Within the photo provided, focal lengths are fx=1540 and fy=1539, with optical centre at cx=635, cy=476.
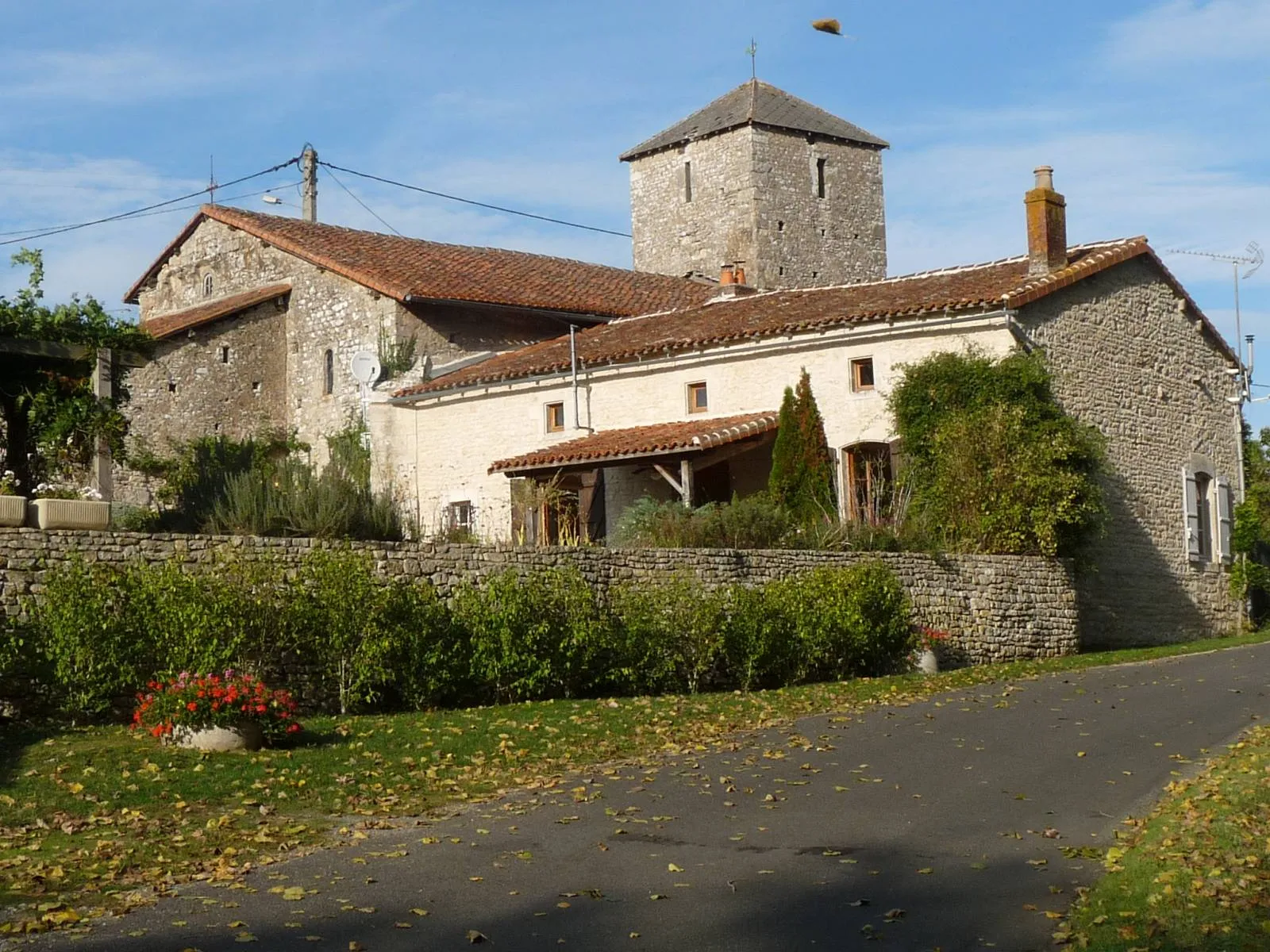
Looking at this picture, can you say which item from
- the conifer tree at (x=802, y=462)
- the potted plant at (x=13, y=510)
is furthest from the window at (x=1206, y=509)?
the potted plant at (x=13, y=510)

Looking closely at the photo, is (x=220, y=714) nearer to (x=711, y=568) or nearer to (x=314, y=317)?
(x=711, y=568)

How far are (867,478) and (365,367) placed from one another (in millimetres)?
11297

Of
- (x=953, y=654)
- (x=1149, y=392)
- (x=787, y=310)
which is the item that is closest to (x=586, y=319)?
(x=787, y=310)

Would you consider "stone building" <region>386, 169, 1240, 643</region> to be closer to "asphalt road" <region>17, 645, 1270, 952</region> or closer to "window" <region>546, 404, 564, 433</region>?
"window" <region>546, 404, 564, 433</region>

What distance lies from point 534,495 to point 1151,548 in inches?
426

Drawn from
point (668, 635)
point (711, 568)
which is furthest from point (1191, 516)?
point (668, 635)

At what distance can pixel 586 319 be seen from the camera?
3431 cm

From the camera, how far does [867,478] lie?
25.4 metres

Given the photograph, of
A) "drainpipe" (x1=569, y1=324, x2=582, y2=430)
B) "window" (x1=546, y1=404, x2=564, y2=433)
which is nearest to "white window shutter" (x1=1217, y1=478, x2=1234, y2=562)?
"drainpipe" (x1=569, y1=324, x2=582, y2=430)

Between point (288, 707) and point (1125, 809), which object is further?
point (288, 707)

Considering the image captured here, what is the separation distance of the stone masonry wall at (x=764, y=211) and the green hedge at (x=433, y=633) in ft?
85.9

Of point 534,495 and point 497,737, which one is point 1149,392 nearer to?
point 534,495

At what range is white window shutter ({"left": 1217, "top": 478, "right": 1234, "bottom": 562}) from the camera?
96.2 feet

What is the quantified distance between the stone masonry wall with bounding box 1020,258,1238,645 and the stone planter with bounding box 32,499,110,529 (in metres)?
15.2
